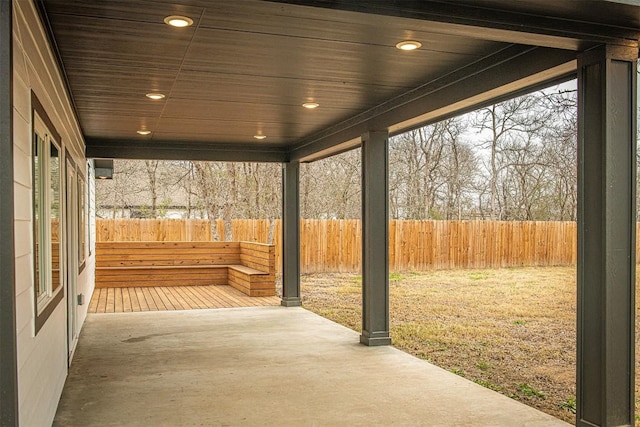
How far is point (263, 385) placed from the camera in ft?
16.0

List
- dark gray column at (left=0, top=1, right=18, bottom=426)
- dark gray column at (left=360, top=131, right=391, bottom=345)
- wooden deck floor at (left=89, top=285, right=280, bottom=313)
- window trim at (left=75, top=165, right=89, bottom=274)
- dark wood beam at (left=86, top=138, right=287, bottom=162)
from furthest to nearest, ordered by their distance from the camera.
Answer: wooden deck floor at (left=89, top=285, right=280, bottom=313) < dark wood beam at (left=86, top=138, right=287, bottom=162) < window trim at (left=75, top=165, right=89, bottom=274) < dark gray column at (left=360, top=131, right=391, bottom=345) < dark gray column at (left=0, top=1, right=18, bottom=426)

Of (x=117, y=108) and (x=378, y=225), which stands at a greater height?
(x=117, y=108)

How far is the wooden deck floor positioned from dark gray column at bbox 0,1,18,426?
23.0 feet

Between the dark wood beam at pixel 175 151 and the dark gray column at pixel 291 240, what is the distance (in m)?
0.54

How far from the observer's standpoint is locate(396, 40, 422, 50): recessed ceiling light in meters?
3.91

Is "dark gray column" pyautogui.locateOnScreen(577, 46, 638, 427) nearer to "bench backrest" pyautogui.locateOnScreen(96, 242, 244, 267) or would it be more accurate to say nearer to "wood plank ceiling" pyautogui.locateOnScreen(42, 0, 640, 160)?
"wood plank ceiling" pyautogui.locateOnScreen(42, 0, 640, 160)

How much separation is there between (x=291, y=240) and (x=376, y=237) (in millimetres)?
3330

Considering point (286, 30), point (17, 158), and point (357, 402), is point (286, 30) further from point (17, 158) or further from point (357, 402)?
point (357, 402)

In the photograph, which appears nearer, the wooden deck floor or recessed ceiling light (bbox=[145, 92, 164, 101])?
recessed ceiling light (bbox=[145, 92, 164, 101])

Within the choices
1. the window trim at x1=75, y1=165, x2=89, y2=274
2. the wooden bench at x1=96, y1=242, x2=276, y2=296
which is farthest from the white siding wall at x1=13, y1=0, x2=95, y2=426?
the wooden bench at x1=96, y1=242, x2=276, y2=296

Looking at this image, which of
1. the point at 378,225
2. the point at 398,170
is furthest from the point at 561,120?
the point at 378,225

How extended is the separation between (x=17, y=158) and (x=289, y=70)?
2.59 metres

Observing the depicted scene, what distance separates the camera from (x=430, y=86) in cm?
508

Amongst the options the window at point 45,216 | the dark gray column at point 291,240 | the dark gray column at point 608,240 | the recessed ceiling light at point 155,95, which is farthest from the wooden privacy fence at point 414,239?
the dark gray column at point 608,240
